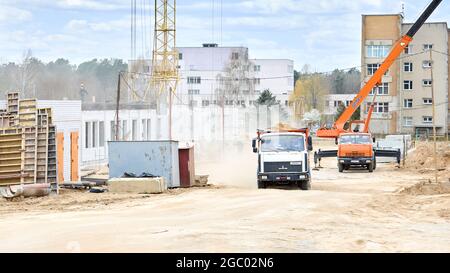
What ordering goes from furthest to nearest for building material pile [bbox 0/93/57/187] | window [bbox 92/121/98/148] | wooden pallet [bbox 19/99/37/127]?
window [bbox 92/121/98/148], wooden pallet [bbox 19/99/37/127], building material pile [bbox 0/93/57/187]

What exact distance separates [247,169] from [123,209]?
21.2 meters

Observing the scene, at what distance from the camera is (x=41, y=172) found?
29141 millimetres

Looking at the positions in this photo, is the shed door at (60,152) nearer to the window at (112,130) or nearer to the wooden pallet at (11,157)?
the wooden pallet at (11,157)

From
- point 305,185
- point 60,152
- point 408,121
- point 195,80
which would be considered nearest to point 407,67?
point 408,121

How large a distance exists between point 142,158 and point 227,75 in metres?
88.2

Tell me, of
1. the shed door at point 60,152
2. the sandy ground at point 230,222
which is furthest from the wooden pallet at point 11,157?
the shed door at point 60,152

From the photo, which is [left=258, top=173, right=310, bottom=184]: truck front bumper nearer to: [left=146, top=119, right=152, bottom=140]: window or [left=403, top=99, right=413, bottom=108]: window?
[left=146, top=119, right=152, bottom=140]: window

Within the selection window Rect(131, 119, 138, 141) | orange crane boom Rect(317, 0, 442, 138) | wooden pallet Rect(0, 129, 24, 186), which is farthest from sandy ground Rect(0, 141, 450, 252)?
window Rect(131, 119, 138, 141)

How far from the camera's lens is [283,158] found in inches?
1219

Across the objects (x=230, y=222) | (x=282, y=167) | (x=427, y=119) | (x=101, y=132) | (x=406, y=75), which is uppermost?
(x=406, y=75)

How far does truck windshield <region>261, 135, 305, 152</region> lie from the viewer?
31.2 m

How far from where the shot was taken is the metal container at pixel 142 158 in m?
30.8

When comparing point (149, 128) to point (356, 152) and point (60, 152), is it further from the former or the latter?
point (60, 152)
